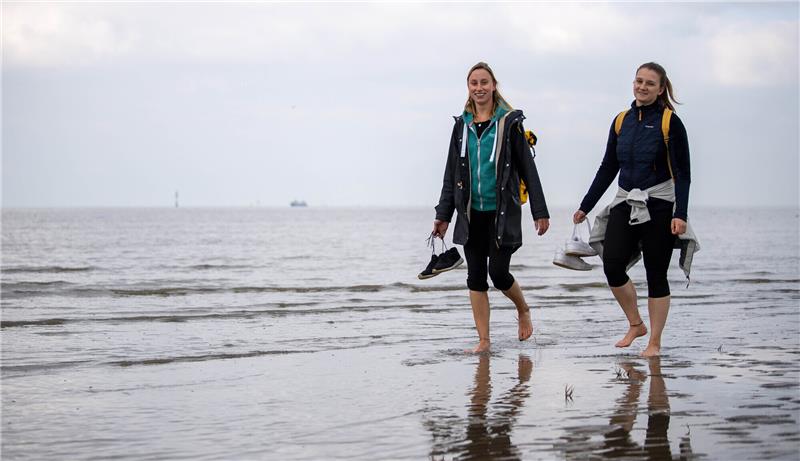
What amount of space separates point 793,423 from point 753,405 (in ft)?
1.59

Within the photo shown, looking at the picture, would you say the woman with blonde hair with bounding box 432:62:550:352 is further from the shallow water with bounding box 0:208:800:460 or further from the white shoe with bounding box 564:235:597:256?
the shallow water with bounding box 0:208:800:460

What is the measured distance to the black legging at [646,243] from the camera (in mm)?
6379

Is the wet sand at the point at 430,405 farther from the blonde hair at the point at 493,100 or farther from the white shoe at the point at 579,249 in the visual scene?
the blonde hair at the point at 493,100

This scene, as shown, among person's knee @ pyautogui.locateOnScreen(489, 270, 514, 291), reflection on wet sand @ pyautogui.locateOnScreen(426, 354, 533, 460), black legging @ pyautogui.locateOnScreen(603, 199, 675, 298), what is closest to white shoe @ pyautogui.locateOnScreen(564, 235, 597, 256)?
black legging @ pyautogui.locateOnScreen(603, 199, 675, 298)

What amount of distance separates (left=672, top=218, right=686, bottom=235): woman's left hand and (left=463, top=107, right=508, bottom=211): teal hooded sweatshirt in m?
1.20

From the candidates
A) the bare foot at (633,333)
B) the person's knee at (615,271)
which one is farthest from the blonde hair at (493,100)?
the bare foot at (633,333)

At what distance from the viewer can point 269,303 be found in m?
13.0

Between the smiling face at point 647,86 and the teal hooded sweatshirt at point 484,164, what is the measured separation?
90 cm

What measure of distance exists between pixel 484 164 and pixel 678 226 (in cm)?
137

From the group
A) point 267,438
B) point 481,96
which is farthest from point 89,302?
point 267,438

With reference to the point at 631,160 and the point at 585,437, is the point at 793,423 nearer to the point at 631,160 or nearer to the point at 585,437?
the point at 585,437

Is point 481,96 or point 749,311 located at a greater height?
point 481,96

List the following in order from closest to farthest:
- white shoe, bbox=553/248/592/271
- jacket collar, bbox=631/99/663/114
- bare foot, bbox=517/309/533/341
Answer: jacket collar, bbox=631/99/663/114 → white shoe, bbox=553/248/592/271 → bare foot, bbox=517/309/533/341

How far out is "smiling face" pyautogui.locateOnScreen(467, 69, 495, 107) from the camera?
6.54m
